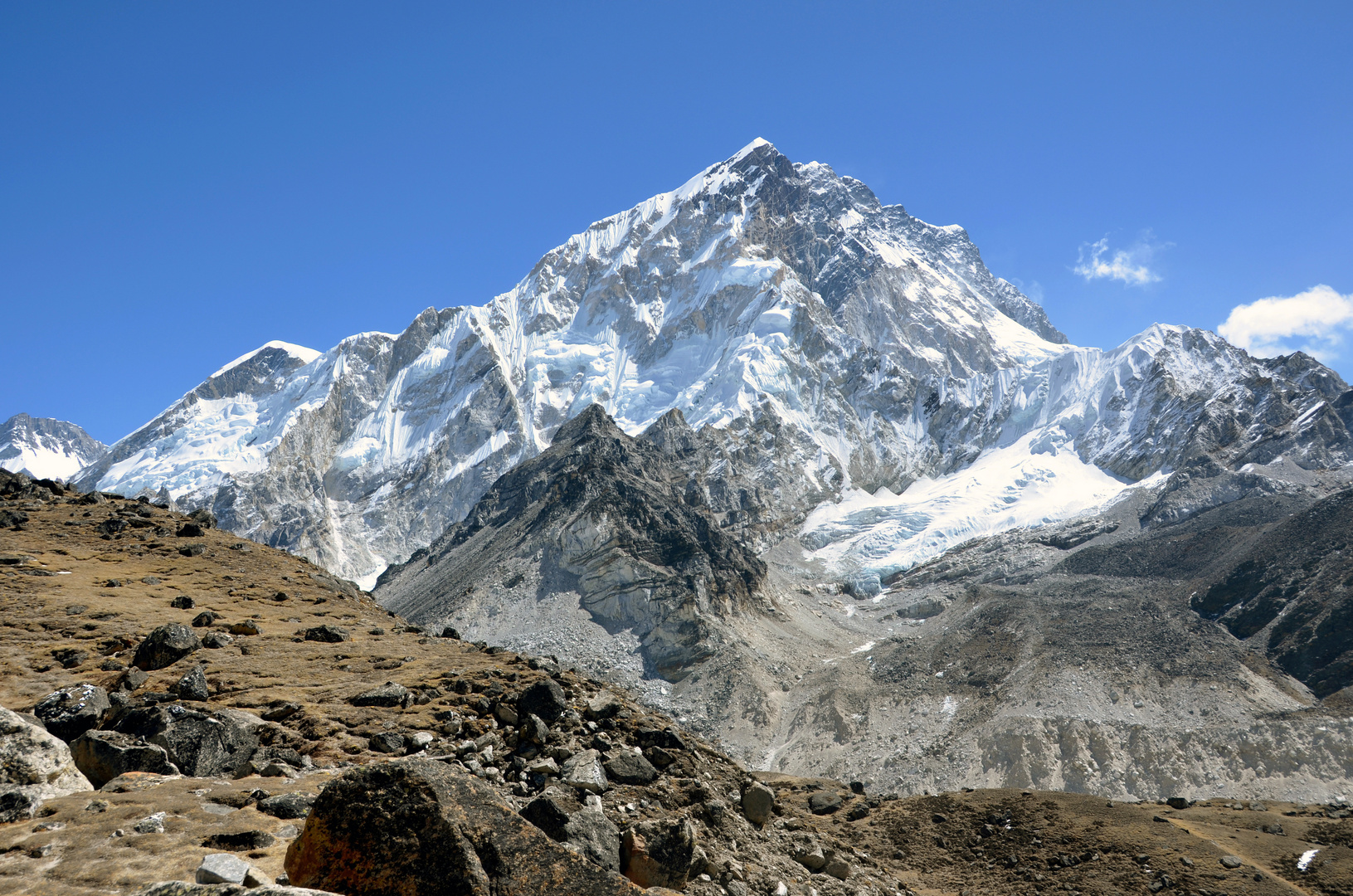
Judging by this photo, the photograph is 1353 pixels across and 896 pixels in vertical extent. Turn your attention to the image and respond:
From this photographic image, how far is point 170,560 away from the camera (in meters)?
31.2

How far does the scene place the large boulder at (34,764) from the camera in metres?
10.9

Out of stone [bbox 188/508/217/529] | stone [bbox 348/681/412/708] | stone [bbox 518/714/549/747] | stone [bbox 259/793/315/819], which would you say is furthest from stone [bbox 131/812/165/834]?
stone [bbox 188/508/217/529]

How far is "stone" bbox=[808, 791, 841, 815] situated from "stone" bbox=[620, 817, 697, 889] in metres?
12.6

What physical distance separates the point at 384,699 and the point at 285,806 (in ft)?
19.0

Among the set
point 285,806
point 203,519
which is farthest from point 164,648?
point 203,519

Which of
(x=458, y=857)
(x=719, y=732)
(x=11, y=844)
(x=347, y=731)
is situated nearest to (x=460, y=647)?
(x=347, y=731)

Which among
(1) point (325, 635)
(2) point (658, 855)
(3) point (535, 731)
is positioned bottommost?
(2) point (658, 855)

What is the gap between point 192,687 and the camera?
54.6ft

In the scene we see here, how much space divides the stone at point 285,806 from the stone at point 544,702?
508 centimetres

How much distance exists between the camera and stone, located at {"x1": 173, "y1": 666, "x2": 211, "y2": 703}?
16.5 m

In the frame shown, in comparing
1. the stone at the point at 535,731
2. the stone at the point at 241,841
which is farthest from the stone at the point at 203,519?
the stone at the point at 241,841

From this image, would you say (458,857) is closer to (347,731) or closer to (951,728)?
(347,731)

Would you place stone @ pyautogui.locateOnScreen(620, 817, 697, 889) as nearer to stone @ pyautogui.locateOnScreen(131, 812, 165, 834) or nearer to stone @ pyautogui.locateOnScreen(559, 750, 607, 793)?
stone @ pyautogui.locateOnScreen(559, 750, 607, 793)

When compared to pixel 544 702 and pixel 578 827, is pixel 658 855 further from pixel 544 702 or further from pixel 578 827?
pixel 544 702
